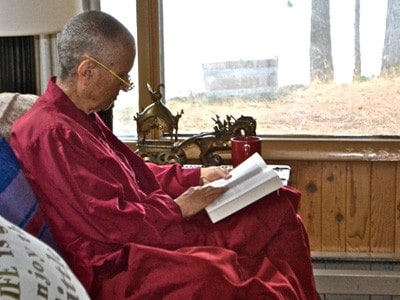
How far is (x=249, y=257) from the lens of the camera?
6.25 feet

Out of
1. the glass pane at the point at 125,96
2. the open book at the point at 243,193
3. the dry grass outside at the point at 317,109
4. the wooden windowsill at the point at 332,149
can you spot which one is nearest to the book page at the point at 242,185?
the open book at the point at 243,193

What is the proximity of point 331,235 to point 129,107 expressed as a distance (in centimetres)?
94

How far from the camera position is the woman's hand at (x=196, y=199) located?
1860mm

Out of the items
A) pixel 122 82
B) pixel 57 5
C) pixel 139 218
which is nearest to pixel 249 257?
pixel 139 218

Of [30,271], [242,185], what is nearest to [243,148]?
[242,185]

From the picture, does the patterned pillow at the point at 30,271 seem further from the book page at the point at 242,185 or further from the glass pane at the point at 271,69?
the glass pane at the point at 271,69

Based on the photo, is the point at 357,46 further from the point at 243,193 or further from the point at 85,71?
the point at 85,71

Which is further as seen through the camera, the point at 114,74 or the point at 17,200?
the point at 114,74

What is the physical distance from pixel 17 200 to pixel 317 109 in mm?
1522

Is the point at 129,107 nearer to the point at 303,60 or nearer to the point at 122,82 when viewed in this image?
the point at 303,60

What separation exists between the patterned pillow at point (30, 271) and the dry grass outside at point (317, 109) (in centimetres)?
181

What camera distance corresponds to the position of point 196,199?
74.3 inches

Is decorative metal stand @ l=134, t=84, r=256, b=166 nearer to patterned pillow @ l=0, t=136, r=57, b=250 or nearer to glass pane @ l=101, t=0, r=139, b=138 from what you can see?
glass pane @ l=101, t=0, r=139, b=138

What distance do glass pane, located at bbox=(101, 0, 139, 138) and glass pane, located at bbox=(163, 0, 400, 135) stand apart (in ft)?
0.41
